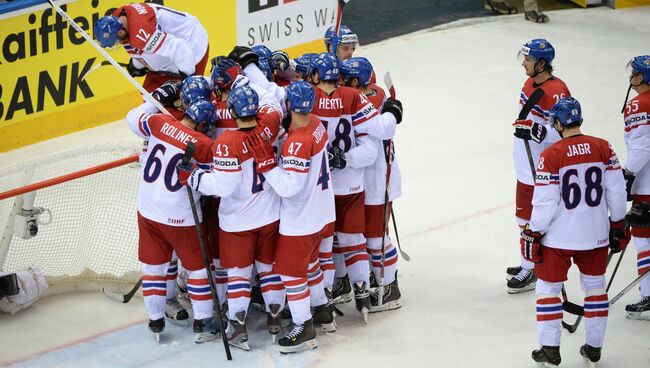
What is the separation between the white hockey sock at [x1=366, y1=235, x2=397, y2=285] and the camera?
610 centimetres

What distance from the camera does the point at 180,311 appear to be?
5.93 m

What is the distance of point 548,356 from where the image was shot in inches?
207

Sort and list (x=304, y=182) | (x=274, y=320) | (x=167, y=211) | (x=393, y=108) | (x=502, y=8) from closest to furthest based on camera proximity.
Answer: (x=304, y=182) → (x=167, y=211) → (x=274, y=320) → (x=393, y=108) → (x=502, y=8)

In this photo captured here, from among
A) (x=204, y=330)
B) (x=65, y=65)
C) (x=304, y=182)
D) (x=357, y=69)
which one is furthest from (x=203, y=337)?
(x=65, y=65)

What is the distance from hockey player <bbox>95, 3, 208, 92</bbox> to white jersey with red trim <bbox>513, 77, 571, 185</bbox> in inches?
80.8

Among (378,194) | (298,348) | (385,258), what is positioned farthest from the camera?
(385,258)

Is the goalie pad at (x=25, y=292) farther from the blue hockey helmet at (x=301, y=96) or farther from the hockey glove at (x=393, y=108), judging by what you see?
the hockey glove at (x=393, y=108)

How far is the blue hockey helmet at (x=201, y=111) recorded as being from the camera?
539cm

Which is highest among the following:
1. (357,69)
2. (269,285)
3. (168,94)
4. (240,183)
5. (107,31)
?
(107,31)

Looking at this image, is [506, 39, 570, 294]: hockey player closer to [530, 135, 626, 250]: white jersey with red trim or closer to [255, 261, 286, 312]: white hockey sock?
[530, 135, 626, 250]: white jersey with red trim

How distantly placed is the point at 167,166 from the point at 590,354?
7.86 ft

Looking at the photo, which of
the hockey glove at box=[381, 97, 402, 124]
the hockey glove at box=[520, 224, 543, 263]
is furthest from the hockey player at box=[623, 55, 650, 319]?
the hockey glove at box=[381, 97, 402, 124]

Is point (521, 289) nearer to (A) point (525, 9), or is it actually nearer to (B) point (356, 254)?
(B) point (356, 254)

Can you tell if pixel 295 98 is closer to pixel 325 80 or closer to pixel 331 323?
pixel 325 80
